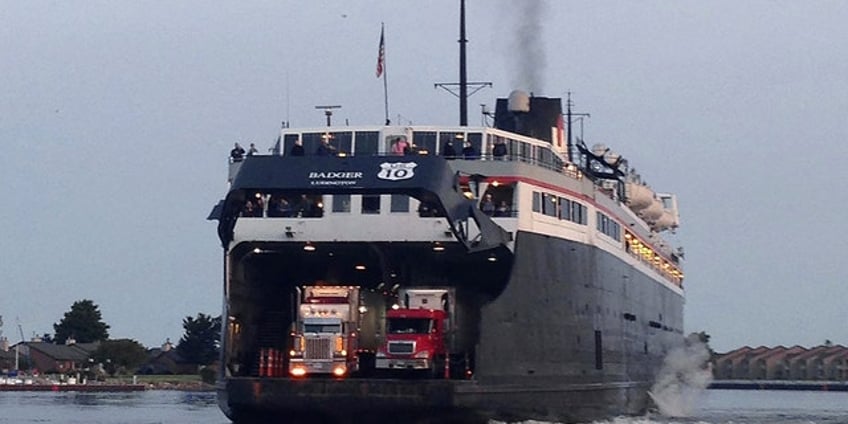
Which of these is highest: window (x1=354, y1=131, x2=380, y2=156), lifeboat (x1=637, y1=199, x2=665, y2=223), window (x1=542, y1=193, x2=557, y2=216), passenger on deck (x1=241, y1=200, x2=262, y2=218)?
lifeboat (x1=637, y1=199, x2=665, y2=223)

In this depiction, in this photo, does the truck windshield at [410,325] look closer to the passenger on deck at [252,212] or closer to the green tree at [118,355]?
the passenger on deck at [252,212]

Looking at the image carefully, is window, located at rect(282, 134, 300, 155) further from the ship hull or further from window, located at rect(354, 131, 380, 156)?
the ship hull

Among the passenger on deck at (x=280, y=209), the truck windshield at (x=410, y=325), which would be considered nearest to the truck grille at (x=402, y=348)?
the truck windshield at (x=410, y=325)

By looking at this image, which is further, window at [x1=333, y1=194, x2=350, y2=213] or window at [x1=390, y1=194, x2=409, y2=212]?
window at [x1=333, y1=194, x2=350, y2=213]

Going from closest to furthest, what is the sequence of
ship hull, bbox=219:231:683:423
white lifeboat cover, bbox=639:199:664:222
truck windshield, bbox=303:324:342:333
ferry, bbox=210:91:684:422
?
ferry, bbox=210:91:684:422 → ship hull, bbox=219:231:683:423 → truck windshield, bbox=303:324:342:333 → white lifeboat cover, bbox=639:199:664:222

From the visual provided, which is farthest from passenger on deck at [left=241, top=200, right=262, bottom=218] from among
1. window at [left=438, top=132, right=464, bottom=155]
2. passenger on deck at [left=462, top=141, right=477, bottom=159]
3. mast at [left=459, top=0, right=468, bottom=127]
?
mast at [left=459, top=0, right=468, bottom=127]

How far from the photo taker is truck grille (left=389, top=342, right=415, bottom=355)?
1288 inches

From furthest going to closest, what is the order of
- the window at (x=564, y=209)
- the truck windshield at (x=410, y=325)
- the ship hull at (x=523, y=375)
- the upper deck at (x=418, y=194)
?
the window at (x=564, y=209)
the truck windshield at (x=410, y=325)
the ship hull at (x=523, y=375)
the upper deck at (x=418, y=194)

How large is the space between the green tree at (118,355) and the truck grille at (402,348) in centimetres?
11134

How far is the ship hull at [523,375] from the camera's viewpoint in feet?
103

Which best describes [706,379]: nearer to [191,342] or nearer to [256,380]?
[256,380]

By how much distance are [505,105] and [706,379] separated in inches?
784

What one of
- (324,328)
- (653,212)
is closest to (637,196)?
(653,212)

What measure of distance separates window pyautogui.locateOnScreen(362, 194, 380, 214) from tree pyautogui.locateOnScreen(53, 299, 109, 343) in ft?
432
